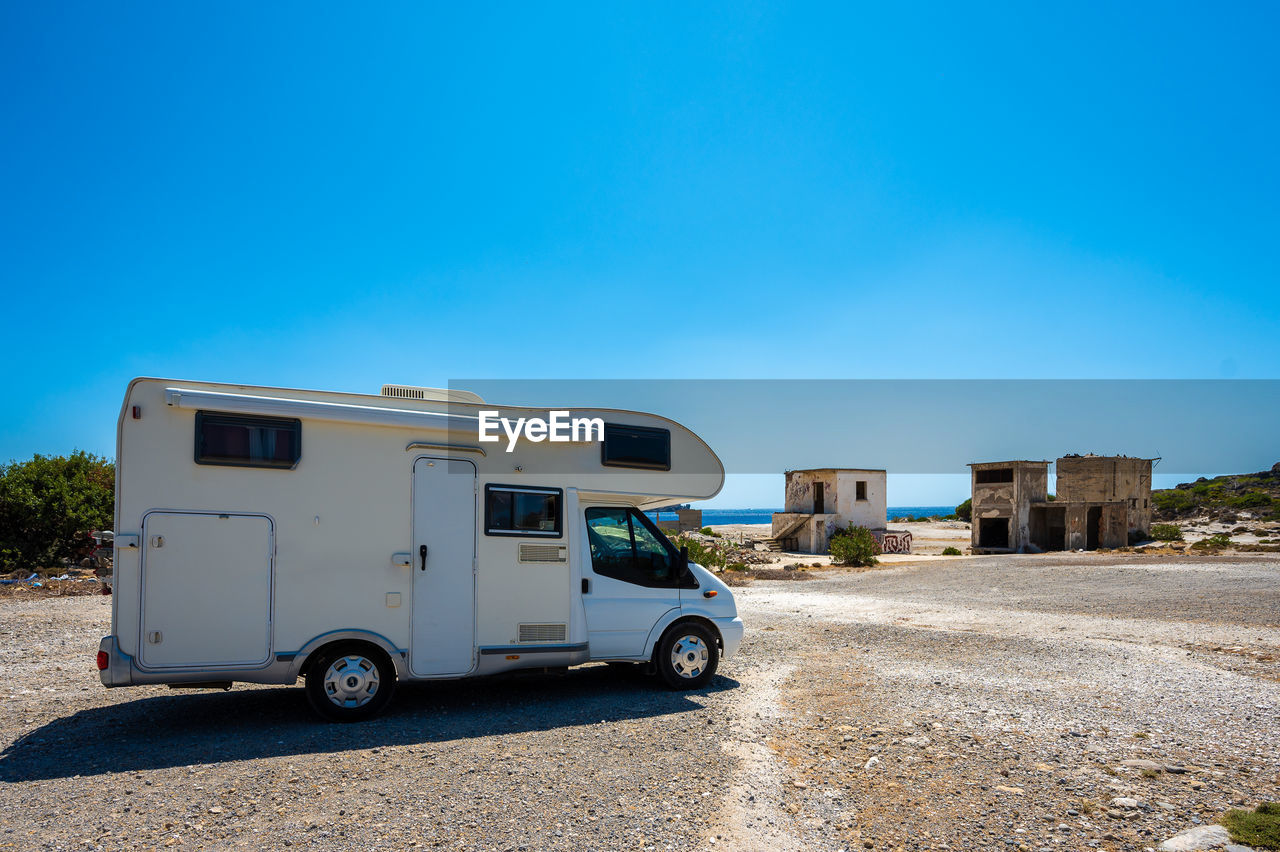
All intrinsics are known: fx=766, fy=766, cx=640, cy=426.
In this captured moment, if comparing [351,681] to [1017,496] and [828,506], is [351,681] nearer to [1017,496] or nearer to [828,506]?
[828,506]

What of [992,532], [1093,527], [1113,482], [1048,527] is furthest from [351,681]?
[1113,482]

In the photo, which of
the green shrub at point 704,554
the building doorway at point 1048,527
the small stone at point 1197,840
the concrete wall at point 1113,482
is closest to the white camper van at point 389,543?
the small stone at point 1197,840

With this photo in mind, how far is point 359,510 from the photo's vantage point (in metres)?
6.89


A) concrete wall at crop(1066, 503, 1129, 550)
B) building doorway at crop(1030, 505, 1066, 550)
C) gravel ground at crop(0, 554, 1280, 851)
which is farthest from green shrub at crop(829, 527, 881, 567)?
gravel ground at crop(0, 554, 1280, 851)

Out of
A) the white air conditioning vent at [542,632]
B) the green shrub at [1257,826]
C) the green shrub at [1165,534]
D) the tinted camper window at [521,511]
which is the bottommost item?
the green shrub at [1165,534]

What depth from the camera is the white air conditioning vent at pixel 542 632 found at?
7.45 m

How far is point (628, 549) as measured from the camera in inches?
320

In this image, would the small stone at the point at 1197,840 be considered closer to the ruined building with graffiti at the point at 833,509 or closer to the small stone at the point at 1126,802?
the small stone at the point at 1126,802

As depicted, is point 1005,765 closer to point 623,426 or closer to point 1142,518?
point 623,426

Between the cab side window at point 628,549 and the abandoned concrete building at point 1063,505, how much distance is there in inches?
1333

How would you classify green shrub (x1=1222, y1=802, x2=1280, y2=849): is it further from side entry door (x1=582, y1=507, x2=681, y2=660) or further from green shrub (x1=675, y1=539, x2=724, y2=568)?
green shrub (x1=675, y1=539, x2=724, y2=568)

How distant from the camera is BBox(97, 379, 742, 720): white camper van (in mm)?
6266

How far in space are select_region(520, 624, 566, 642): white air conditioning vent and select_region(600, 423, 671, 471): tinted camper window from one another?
172 centimetres

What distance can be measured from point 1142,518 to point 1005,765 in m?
40.5
